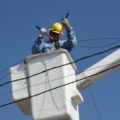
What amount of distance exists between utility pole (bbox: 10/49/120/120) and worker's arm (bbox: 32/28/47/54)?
1.72 ft

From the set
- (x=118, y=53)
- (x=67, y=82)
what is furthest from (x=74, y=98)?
(x=118, y=53)

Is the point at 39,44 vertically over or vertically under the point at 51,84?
over

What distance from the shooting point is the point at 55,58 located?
10102mm

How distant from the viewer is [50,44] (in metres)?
A: 10.9

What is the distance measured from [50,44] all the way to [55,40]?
0.18 meters

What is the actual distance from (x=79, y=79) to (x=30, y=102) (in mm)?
1134

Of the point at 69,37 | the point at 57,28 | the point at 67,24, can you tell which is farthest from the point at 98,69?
the point at 57,28

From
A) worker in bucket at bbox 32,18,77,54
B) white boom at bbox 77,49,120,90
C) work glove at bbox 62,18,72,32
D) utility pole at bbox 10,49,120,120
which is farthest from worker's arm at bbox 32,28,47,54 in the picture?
white boom at bbox 77,49,120,90

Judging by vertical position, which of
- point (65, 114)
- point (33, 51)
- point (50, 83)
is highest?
point (33, 51)

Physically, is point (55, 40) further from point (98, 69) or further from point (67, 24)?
point (98, 69)

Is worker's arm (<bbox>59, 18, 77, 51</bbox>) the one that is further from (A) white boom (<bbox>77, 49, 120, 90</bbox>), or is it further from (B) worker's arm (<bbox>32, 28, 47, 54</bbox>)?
(A) white boom (<bbox>77, 49, 120, 90</bbox>)

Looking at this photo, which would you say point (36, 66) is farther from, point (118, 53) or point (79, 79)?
point (118, 53)

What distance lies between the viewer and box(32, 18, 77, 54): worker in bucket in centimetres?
1080

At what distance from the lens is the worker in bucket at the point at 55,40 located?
425 inches
